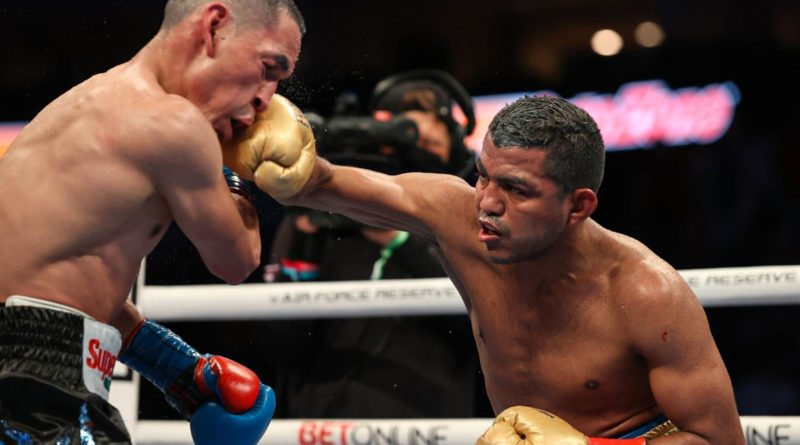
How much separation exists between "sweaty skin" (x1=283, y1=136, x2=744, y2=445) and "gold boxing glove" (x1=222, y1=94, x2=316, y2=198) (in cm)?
11

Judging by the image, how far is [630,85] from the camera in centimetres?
586

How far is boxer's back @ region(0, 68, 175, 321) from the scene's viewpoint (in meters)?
1.67

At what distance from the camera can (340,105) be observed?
3176mm

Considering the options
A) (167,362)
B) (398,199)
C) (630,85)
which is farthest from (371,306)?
(630,85)

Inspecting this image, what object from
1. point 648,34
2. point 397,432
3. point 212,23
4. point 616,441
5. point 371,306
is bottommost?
point 648,34

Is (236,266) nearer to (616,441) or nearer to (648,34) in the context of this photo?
(616,441)

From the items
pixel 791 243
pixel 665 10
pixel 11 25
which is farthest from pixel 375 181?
pixel 11 25

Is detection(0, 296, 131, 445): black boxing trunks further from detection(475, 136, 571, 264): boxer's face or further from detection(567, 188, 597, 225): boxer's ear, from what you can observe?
detection(567, 188, 597, 225): boxer's ear

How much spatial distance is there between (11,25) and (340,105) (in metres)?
3.64

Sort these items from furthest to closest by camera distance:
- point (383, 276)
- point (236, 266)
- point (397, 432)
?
point (383, 276) < point (397, 432) < point (236, 266)

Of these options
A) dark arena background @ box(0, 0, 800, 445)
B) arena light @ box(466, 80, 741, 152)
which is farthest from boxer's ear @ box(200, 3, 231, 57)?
arena light @ box(466, 80, 741, 152)

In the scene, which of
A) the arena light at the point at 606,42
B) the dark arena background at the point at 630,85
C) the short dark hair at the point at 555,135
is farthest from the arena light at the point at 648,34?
the short dark hair at the point at 555,135

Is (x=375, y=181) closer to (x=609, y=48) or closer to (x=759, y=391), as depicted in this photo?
(x=759, y=391)

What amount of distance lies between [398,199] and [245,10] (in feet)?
1.80
